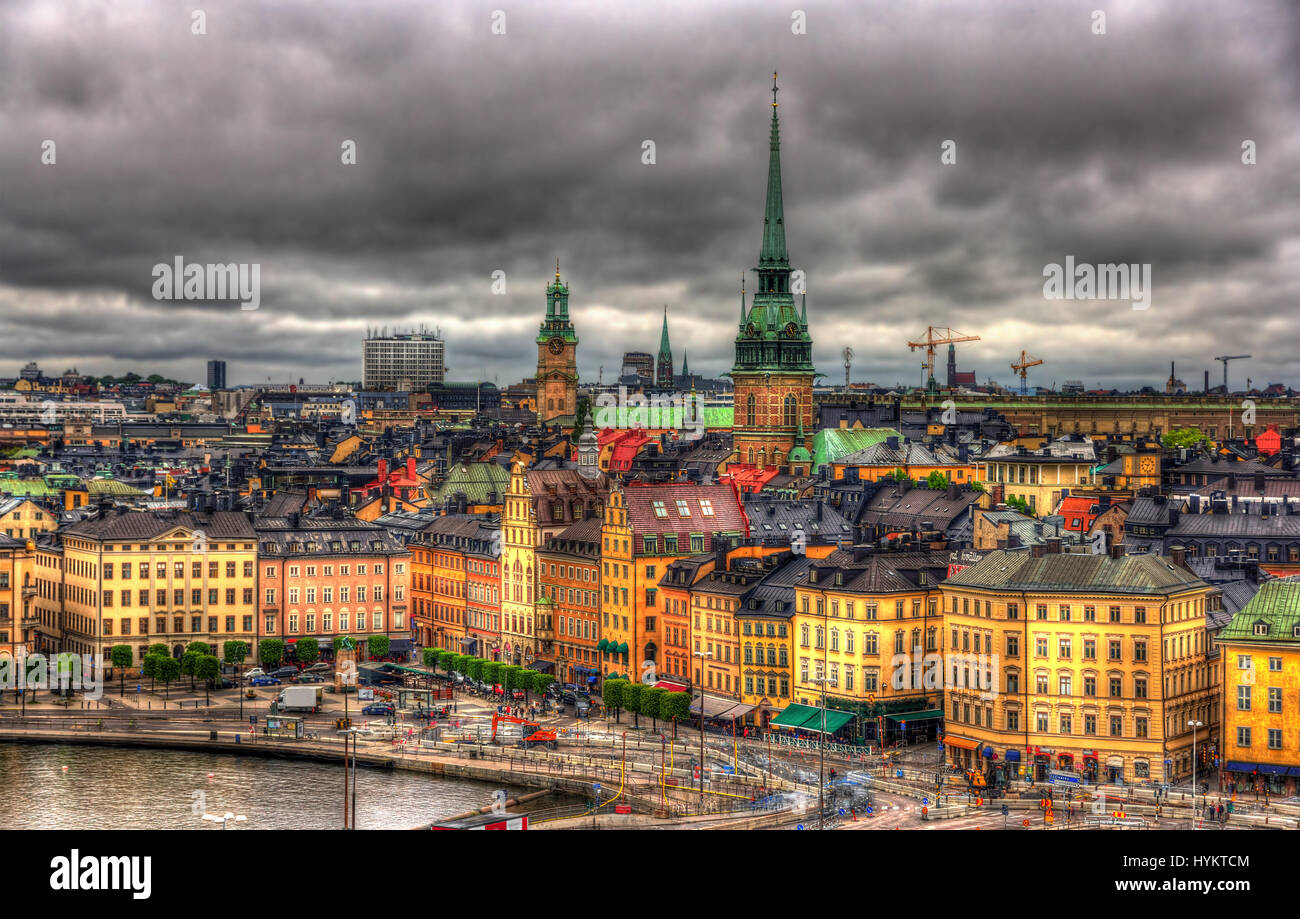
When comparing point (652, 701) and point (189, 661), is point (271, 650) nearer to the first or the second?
point (189, 661)

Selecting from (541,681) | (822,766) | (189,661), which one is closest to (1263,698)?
(822,766)

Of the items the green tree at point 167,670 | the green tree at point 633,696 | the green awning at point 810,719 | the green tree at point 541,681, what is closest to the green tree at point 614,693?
the green tree at point 633,696

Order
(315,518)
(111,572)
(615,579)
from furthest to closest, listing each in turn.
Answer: (315,518)
(111,572)
(615,579)

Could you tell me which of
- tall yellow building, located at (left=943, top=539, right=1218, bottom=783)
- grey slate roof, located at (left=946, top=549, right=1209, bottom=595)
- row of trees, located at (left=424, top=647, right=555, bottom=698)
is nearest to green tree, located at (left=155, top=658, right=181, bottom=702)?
row of trees, located at (left=424, top=647, right=555, bottom=698)

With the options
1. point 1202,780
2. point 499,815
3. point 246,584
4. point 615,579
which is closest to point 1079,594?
point 1202,780

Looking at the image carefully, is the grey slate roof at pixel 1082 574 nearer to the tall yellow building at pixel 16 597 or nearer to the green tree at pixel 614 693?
the green tree at pixel 614 693
